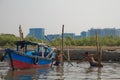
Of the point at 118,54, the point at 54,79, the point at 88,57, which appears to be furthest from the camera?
the point at 118,54

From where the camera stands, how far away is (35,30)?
18538cm

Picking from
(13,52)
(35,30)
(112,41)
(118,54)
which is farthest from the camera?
(35,30)

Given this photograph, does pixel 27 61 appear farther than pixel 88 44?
No

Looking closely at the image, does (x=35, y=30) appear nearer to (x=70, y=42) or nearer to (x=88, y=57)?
→ (x=70, y=42)

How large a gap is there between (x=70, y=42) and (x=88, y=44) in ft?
13.1

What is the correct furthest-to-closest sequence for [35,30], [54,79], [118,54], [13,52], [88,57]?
[35,30] → [118,54] → [88,57] → [13,52] → [54,79]

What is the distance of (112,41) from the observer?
8412 cm

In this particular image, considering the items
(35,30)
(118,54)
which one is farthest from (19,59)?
(35,30)

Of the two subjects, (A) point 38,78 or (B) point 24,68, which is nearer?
(A) point 38,78

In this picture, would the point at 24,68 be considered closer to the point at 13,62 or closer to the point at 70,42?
the point at 13,62

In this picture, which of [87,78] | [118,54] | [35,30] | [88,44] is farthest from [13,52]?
[35,30]

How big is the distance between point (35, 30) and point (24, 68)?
492ft

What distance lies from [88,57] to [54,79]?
11.7 m

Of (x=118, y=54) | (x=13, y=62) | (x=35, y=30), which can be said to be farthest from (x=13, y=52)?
(x=35, y=30)
